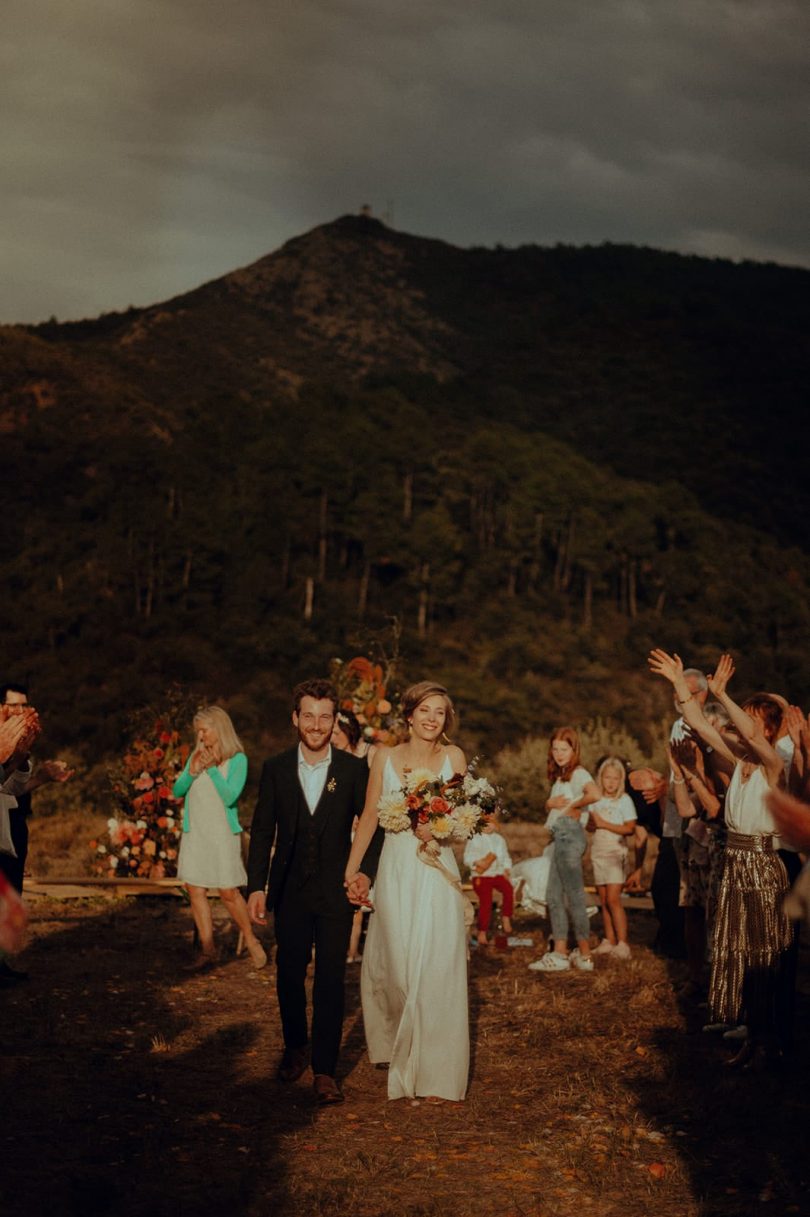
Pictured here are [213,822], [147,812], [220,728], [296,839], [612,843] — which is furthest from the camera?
[147,812]

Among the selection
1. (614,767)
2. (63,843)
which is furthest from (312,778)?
(63,843)

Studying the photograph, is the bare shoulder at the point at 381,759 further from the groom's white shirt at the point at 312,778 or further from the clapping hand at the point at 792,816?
the clapping hand at the point at 792,816

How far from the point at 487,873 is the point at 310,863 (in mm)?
5222

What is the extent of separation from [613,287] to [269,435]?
9111 cm

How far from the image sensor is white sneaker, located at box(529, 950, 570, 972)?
10188 mm

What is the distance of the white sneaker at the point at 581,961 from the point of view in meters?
10.0

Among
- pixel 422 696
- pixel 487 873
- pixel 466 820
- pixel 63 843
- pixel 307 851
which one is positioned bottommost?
pixel 63 843

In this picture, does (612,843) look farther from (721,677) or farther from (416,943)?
(416,943)

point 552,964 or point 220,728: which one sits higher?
point 220,728

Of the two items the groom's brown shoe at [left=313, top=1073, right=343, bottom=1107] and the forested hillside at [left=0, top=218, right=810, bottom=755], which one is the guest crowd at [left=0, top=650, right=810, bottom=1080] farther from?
the forested hillside at [left=0, top=218, right=810, bottom=755]

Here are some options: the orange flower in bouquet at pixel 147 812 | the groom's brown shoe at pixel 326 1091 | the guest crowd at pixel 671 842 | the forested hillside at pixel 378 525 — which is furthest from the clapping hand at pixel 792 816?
the forested hillside at pixel 378 525

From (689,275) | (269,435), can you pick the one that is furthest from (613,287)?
(269,435)

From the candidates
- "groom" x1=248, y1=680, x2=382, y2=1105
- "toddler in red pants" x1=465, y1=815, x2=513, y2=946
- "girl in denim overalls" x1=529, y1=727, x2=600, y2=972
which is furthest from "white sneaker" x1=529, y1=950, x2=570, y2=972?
"groom" x1=248, y1=680, x2=382, y2=1105

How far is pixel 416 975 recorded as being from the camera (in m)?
6.41
